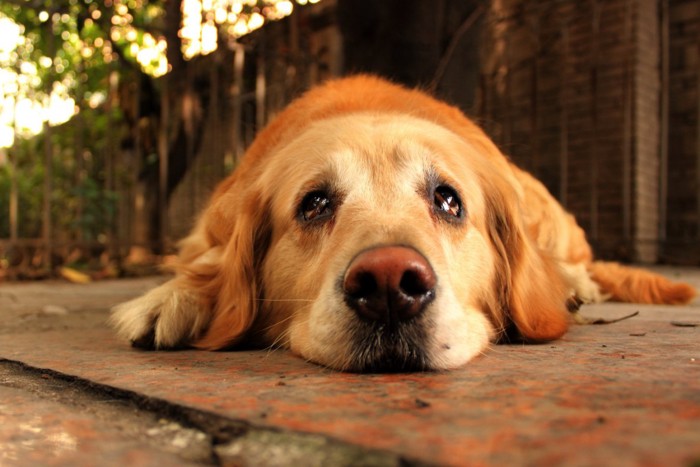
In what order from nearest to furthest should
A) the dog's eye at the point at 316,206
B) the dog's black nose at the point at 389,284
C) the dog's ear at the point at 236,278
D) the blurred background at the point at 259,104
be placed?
the dog's black nose at the point at 389,284 → the dog's eye at the point at 316,206 → the dog's ear at the point at 236,278 → the blurred background at the point at 259,104

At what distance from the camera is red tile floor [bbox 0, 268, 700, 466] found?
0.96m

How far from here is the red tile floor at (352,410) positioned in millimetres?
958

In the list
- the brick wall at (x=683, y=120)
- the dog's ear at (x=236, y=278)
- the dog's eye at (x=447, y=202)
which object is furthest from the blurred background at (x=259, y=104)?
the dog's eye at (x=447, y=202)

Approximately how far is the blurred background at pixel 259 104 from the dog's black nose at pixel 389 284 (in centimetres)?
564

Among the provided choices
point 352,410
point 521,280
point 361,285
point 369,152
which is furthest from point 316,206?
point 352,410

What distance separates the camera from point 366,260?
1712mm

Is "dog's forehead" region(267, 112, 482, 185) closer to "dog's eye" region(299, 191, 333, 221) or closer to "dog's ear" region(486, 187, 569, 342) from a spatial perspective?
"dog's eye" region(299, 191, 333, 221)

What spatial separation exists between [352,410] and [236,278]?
1512 mm

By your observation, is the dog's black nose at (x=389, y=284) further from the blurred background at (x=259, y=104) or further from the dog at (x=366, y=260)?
the blurred background at (x=259, y=104)

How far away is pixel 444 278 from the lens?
195 cm

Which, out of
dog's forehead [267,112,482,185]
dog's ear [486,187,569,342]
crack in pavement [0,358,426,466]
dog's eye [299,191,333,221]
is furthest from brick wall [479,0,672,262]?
crack in pavement [0,358,426,466]

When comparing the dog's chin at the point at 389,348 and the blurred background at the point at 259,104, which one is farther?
the blurred background at the point at 259,104

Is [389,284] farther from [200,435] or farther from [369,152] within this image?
[369,152]

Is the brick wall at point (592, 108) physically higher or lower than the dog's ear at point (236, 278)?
higher
